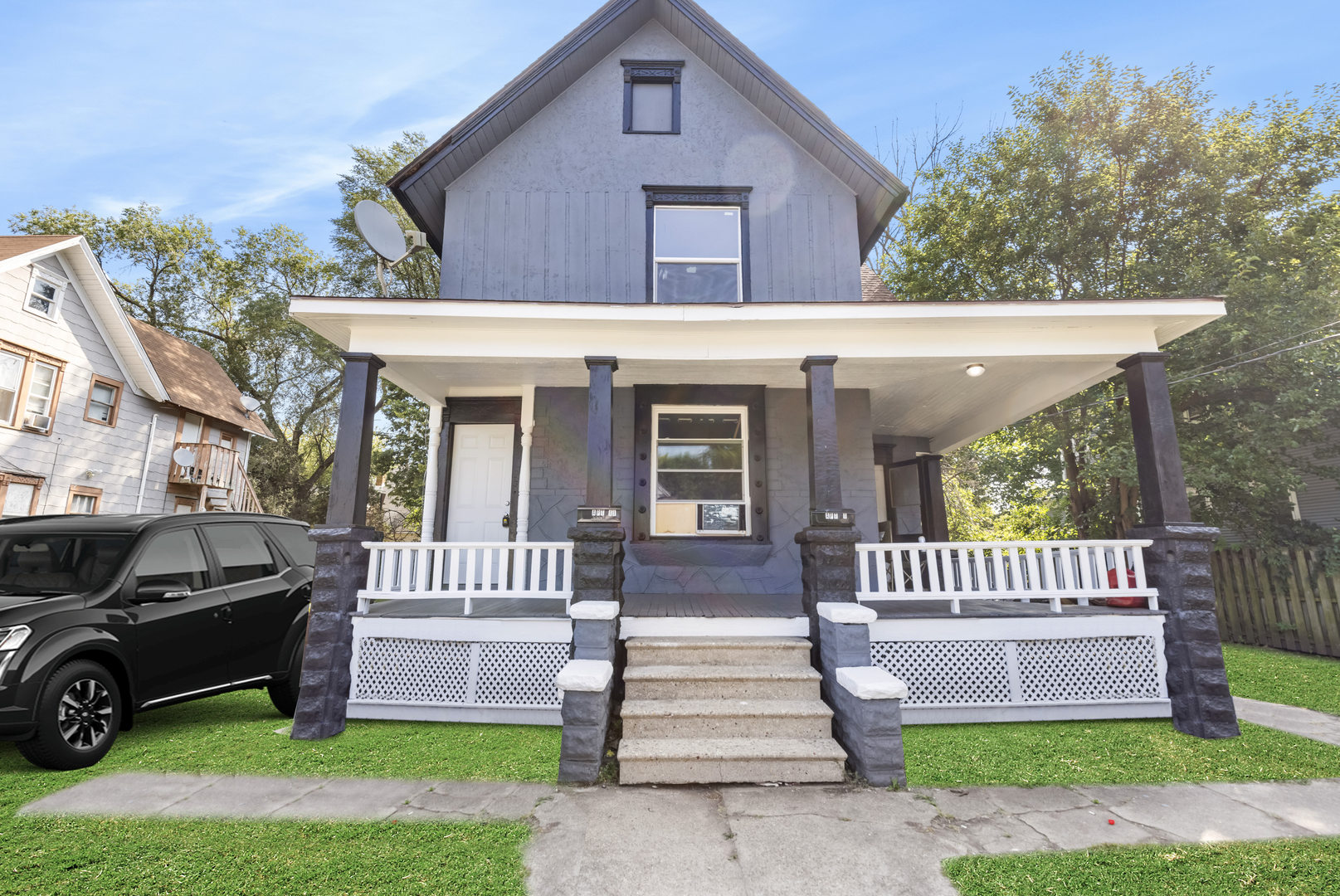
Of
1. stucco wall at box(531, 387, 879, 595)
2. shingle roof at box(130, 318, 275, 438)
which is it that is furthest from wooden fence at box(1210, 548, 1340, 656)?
shingle roof at box(130, 318, 275, 438)

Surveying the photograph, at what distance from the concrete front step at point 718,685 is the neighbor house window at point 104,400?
15.0 metres

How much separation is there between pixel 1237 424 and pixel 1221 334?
174 cm

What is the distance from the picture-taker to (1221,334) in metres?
10.9

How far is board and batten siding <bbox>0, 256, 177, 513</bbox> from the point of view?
36.8ft

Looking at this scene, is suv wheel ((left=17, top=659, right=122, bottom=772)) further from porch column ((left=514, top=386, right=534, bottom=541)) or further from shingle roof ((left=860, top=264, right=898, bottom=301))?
shingle roof ((left=860, top=264, right=898, bottom=301))

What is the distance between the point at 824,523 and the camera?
5.19 m

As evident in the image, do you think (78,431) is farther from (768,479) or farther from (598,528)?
(768,479)

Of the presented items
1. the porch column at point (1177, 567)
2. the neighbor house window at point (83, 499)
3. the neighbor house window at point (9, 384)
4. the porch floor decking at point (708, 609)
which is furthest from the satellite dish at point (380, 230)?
the neighbor house window at point (83, 499)

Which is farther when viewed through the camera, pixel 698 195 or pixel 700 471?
pixel 698 195

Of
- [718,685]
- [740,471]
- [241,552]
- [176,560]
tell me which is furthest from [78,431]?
[718,685]

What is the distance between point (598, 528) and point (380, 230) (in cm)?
455

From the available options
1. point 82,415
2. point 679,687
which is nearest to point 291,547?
point 679,687

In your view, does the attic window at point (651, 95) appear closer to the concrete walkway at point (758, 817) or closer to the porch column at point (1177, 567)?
the porch column at point (1177, 567)

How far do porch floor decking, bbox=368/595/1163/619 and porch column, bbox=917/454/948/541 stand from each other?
271cm
